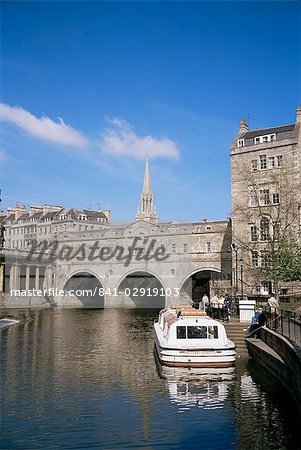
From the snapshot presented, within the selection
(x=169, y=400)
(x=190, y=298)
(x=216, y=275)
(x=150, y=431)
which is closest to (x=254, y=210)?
(x=216, y=275)

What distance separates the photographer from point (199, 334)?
2281 centimetres

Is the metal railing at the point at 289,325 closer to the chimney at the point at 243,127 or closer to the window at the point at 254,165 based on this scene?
the window at the point at 254,165

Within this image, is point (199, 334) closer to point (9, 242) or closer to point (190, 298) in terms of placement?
point (190, 298)

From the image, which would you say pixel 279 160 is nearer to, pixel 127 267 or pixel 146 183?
pixel 127 267

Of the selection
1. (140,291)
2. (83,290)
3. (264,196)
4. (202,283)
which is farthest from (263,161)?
(83,290)

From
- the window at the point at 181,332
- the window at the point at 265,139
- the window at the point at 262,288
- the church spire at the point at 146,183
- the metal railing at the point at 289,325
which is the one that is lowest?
the window at the point at 181,332

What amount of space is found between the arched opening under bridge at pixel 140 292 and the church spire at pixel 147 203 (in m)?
Result: 44.5

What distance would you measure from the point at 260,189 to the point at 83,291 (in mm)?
41408

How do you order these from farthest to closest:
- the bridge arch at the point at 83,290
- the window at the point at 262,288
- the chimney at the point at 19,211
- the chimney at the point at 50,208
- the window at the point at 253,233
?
the chimney at the point at 19,211 → the chimney at the point at 50,208 → the bridge arch at the point at 83,290 → the window at the point at 253,233 → the window at the point at 262,288

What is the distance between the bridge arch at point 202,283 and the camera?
5825cm

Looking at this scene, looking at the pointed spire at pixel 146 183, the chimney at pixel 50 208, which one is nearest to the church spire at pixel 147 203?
the pointed spire at pixel 146 183

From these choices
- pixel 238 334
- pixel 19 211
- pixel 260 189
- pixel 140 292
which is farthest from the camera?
pixel 19 211

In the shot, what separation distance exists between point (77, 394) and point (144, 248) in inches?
2120

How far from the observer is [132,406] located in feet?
53.0
